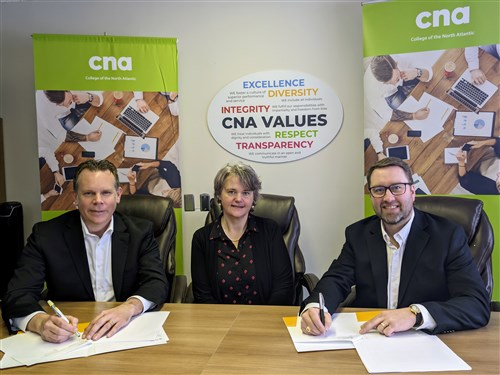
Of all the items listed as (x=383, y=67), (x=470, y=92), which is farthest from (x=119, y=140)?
(x=470, y=92)

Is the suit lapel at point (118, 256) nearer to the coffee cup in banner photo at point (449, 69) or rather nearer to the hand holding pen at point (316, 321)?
the hand holding pen at point (316, 321)

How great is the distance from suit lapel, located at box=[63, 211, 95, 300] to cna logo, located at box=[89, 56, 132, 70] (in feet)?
5.55

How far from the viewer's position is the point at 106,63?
343 centimetres

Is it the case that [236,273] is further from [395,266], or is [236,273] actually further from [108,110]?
[108,110]

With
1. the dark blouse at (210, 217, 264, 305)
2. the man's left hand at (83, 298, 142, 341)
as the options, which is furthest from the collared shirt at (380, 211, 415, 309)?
the man's left hand at (83, 298, 142, 341)

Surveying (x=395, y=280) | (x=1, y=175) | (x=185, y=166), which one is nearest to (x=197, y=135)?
(x=185, y=166)

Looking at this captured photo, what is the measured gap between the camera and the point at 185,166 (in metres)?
3.65

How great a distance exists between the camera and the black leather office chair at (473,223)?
209cm

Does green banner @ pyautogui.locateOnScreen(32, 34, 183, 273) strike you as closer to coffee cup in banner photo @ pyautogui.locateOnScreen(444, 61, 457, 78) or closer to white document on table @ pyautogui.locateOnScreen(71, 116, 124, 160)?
white document on table @ pyautogui.locateOnScreen(71, 116, 124, 160)

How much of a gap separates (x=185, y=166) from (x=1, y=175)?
5.04ft

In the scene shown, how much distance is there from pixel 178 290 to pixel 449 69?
2217 mm

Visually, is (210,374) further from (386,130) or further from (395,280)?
(386,130)

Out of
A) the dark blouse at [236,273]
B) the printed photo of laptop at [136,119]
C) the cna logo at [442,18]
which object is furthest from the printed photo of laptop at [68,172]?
the cna logo at [442,18]

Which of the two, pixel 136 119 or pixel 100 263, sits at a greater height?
pixel 136 119
